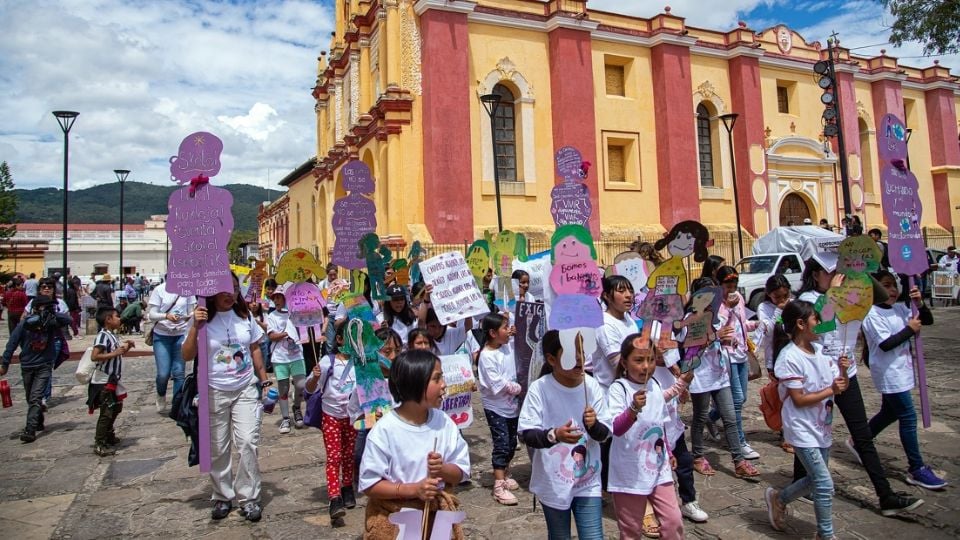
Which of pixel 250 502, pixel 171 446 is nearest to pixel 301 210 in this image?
pixel 171 446

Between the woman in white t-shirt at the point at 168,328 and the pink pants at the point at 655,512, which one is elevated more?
the woman in white t-shirt at the point at 168,328

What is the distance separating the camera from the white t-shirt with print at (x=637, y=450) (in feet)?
11.1

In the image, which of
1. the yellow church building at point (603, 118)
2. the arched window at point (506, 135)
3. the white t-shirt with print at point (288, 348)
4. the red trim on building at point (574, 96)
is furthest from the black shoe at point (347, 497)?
the red trim on building at point (574, 96)

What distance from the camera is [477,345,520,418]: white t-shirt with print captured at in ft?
16.5

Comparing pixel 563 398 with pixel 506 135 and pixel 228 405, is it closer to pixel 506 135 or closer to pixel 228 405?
pixel 228 405

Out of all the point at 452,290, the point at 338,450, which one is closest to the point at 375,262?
the point at 452,290

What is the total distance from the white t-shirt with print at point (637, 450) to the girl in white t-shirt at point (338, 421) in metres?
2.11

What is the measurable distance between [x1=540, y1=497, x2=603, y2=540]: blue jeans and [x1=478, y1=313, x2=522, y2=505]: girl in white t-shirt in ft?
5.75

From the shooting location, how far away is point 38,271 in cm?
4956

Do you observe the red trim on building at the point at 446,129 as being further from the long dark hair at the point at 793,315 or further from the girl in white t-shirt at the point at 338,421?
the long dark hair at the point at 793,315

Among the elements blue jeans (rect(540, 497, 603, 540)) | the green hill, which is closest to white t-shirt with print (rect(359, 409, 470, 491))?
blue jeans (rect(540, 497, 603, 540))

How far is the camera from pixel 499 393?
502cm

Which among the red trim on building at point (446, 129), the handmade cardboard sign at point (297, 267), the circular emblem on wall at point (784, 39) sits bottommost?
the handmade cardboard sign at point (297, 267)

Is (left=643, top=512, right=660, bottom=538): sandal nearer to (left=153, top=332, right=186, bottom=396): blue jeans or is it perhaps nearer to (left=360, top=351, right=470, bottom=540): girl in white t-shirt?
(left=360, top=351, right=470, bottom=540): girl in white t-shirt
